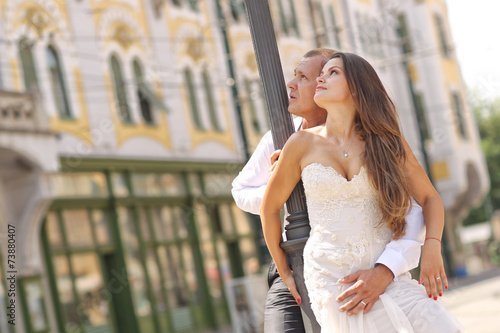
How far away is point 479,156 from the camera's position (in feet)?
114

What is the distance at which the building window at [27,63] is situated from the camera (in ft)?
54.4

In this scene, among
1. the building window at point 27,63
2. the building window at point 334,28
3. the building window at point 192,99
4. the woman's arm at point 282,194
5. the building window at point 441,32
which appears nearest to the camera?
the woman's arm at point 282,194

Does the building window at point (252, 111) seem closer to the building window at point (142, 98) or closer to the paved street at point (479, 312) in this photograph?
the building window at point (142, 98)

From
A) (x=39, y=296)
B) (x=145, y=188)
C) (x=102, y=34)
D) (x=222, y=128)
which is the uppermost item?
(x=102, y=34)

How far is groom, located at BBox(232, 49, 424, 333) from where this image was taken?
3260mm

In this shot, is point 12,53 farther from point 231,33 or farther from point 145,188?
point 231,33

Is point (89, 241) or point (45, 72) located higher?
point (45, 72)

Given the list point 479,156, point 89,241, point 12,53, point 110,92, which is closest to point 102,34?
point 110,92

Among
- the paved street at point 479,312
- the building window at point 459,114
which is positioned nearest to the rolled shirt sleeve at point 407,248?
the paved street at point 479,312

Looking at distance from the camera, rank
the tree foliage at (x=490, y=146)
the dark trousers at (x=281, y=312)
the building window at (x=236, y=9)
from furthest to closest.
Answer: the tree foliage at (x=490, y=146)
the building window at (x=236, y=9)
the dark trousers at (x=281, y=312)

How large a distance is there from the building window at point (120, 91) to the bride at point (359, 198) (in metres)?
16.2

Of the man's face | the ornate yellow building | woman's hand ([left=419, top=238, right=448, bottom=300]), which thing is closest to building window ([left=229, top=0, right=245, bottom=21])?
the ornate yellow building

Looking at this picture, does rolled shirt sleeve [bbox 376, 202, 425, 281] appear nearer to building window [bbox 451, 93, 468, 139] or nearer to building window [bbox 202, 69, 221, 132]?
building window [bbox 202, 69, 221, 132]

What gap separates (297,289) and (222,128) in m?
19.7
